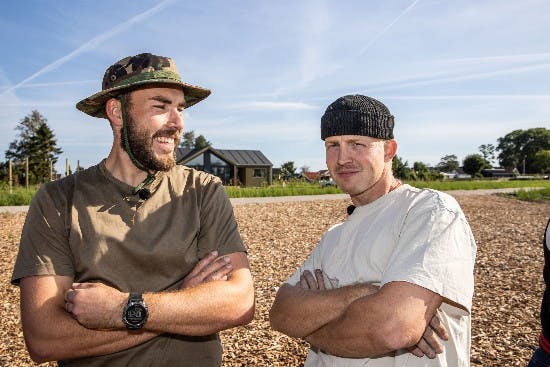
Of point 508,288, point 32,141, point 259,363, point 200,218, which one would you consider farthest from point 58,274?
point 32,141

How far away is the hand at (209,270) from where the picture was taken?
2.49 metres

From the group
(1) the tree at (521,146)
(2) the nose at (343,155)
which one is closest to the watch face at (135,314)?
(2) the nose at (343,155)

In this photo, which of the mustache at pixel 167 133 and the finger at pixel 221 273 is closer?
the finger at pixel 221 273

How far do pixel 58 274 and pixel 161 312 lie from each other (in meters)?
0.60

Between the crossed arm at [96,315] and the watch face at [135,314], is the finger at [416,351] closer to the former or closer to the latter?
the crossed arm at [96,315]

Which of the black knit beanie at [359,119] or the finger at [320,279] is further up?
the black knit beanie at [359,119]

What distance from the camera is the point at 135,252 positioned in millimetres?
2395

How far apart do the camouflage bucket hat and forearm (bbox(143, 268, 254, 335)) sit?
115 centimetres

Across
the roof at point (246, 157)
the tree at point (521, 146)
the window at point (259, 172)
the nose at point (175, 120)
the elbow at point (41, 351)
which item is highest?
the tree at point (521, 146)

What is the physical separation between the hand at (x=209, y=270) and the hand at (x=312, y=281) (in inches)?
16.4

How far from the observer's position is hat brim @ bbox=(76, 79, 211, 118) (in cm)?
259

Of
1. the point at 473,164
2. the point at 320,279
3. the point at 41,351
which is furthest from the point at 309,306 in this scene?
the point at 473,164

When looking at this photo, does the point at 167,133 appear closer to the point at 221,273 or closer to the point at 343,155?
the point at 221,273

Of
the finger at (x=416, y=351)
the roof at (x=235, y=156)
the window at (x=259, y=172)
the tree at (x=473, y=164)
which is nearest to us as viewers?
the finger at (x=416, y=351)
